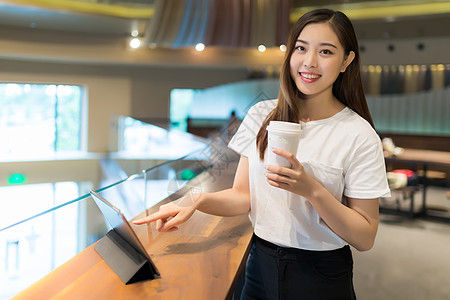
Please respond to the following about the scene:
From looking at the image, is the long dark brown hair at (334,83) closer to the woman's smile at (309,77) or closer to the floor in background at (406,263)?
the woman's smile at (309,77)

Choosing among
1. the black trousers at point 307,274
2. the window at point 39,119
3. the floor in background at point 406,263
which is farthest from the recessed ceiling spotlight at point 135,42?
the black trousers at point 307,274

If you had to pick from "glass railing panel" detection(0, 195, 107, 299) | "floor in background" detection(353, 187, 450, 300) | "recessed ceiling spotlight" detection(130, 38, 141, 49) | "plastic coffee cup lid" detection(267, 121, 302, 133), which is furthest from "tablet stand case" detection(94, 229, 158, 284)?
"recessed ceiling spotlight" detection(130, 38, 141, 49)

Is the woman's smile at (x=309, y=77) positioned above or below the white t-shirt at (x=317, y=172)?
Result: above

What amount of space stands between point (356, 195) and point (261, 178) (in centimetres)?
29

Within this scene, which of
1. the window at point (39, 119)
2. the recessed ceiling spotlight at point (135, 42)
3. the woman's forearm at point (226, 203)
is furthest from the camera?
the window at point (39, 119)

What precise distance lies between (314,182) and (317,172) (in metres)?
0.11

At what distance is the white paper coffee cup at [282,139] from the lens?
3.49ft

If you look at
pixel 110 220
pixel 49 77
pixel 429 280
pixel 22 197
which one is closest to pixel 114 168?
pixel 22 197

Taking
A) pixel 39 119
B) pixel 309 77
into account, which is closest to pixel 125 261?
pixel 309 77

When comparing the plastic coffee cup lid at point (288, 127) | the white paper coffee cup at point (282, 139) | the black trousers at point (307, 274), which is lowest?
the black trousers at point (307, 274)

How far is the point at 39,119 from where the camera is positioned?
39.1ft

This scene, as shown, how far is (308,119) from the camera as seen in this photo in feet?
4.26

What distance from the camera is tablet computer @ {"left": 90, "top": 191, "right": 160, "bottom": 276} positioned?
1092 mm

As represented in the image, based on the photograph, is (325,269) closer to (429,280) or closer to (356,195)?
(356,195)
